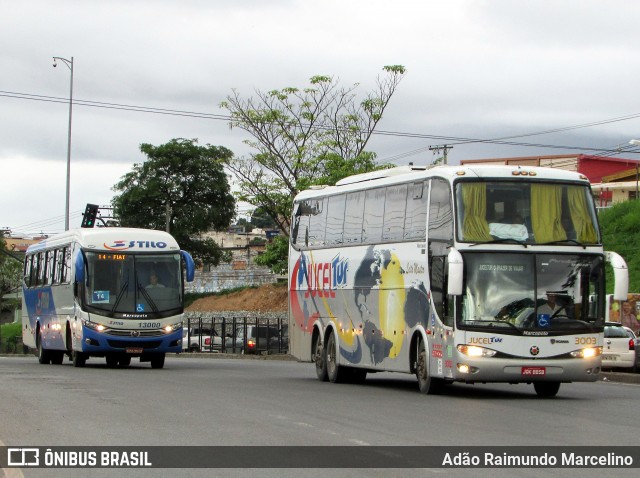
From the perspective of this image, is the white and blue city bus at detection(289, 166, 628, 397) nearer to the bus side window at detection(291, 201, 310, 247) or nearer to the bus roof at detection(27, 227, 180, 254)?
the bus side window at detection(291, 201, 310, 247)

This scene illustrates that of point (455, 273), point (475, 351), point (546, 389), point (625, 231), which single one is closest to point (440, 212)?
point (455, 273)

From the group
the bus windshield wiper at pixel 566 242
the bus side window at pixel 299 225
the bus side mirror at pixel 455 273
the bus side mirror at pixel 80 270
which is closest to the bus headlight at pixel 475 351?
the bus side mirror at pixel 455 273

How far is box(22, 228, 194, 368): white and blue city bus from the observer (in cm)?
3128

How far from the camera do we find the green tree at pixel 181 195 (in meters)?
95.2

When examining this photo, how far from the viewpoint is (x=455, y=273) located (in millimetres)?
20000

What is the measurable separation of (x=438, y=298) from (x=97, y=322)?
12693 millimetres

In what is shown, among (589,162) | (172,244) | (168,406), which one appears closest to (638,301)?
(172,244)

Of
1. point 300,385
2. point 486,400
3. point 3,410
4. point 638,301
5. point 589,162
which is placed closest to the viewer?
point 3,410

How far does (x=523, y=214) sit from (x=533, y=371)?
2631 millimetres

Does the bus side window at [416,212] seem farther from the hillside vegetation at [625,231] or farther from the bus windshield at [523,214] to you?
the hillside vegetation at [625,231]

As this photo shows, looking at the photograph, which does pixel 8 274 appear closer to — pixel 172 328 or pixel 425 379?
pixel 172 328

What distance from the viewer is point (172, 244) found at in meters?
32.6

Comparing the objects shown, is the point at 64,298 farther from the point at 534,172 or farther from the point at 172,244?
the point at 534,172

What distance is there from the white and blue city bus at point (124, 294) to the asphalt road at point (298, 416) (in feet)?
18.4
